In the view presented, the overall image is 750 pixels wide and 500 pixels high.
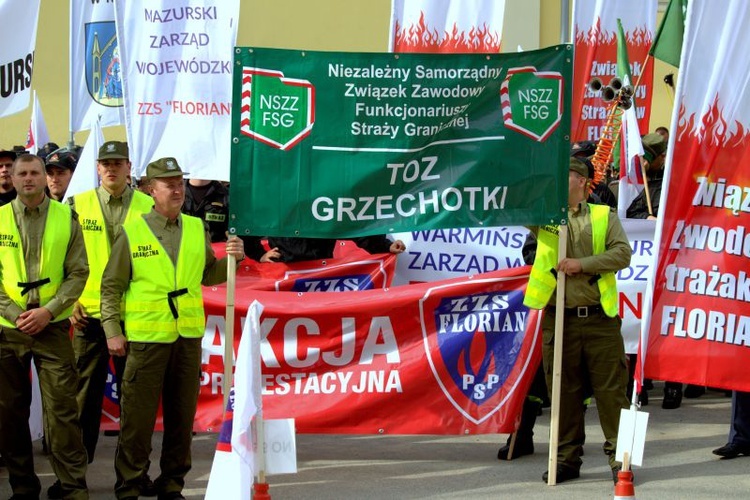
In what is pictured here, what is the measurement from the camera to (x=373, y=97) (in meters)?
7.91

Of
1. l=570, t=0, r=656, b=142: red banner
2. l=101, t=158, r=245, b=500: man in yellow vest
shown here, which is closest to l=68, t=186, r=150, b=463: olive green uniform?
l=101, t=158, r=245, b=500: man in yellow vest

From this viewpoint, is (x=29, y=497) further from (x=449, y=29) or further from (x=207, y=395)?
(x=449, y=29)

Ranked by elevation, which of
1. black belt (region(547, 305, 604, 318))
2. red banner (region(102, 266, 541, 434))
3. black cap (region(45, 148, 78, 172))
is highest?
black cap (region(45, 148, 78, 172))

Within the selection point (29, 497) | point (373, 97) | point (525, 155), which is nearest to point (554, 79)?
point (525, 155)

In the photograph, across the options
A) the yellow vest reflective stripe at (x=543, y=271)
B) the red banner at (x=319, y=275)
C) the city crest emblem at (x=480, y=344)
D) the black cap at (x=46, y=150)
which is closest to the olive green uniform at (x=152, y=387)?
the city crest emblem at (x=480, y=344)

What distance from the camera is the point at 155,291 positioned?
25.0 feet

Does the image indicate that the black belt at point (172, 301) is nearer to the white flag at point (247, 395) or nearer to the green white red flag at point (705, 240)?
the white flag at point (247, 395)

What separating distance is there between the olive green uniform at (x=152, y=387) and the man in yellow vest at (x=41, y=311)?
22 cm

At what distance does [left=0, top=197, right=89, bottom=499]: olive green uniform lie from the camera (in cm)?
744

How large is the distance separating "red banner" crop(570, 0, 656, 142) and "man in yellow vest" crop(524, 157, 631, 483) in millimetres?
4749

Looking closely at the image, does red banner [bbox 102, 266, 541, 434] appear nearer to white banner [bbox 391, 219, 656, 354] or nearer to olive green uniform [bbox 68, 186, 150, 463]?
olive green uniform [bbox 68, 186, 150, 463]

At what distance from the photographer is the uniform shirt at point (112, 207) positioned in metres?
8.18

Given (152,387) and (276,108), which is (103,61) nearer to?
(276,108)

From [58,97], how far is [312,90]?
14.9 m
